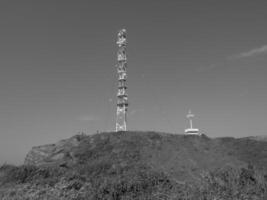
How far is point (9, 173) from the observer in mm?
24094

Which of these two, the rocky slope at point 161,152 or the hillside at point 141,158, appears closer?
the hillside at point 141,158

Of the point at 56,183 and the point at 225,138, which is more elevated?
the point at 225,138

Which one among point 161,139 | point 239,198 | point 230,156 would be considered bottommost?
point 239,198

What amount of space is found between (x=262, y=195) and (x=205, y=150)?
22.3 m

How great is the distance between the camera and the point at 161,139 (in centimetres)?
3516

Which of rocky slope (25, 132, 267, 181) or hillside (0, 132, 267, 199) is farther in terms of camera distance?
rocky slope (25, 132, 267, 181)

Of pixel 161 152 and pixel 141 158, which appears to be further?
pixel 161 152

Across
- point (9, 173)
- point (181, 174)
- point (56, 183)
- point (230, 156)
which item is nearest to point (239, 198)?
point (56, 183)

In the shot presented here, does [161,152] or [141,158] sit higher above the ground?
[161,152]

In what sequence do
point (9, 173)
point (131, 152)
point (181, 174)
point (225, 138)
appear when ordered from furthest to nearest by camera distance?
point (225, 138) < point (131, 152) < point (181, 174) < point (9, 173)

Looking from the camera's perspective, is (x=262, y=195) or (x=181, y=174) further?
(x=181, y=174)

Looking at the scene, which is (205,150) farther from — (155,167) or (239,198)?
(239,198)

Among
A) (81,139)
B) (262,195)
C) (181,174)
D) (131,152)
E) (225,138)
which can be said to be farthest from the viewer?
(225,138)

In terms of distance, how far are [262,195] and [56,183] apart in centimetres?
898
